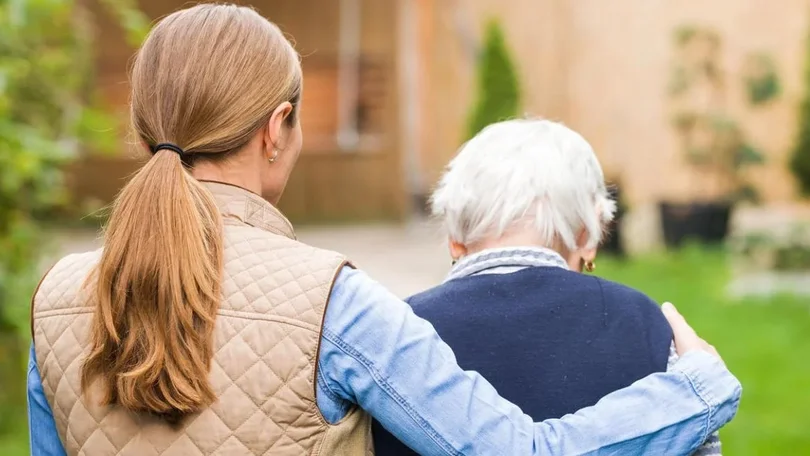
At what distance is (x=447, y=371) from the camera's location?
1.59m

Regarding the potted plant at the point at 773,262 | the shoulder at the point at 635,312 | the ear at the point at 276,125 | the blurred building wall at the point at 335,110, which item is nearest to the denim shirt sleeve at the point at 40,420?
the ear at the point at 276,125

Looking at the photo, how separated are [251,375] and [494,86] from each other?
1161 cm

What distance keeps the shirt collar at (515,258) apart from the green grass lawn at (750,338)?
3310mm

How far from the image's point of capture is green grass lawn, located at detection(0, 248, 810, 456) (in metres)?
5.25

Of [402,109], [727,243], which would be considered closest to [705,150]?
[727,243]

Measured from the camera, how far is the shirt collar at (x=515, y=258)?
6.61 ft

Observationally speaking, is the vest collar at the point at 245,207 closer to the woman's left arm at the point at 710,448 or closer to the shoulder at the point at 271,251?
the shoulder at the point at 271,251

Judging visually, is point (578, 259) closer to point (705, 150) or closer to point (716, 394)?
point (716, 394)

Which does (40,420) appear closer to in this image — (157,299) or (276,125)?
(157,299)

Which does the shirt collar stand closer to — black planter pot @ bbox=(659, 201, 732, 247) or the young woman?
the young woman

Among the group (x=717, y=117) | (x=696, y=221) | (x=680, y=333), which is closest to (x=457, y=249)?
(x=680, y=333)

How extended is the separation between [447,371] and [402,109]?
1423 cm

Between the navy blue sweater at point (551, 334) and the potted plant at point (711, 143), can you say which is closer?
the navy blue sweater at point (551, 334)

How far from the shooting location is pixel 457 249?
2.15m
